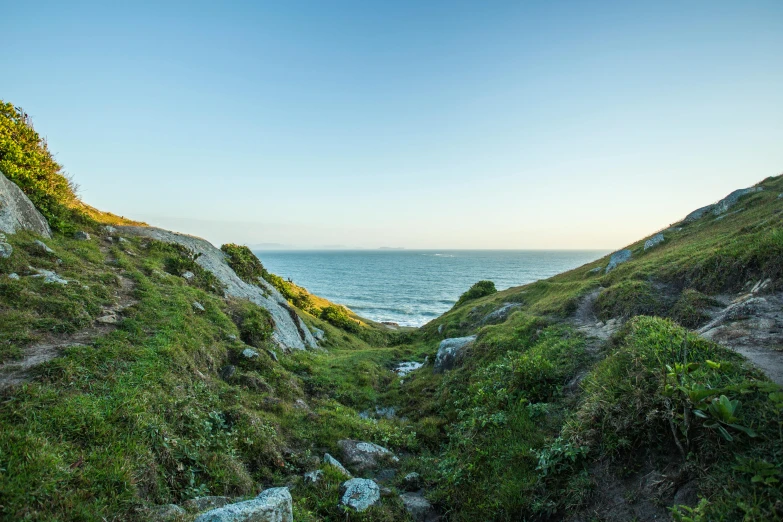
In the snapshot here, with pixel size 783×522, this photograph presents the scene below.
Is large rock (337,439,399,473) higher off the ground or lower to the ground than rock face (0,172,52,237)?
lower

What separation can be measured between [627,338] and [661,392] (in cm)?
349

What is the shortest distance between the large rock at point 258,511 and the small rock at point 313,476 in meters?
2.13

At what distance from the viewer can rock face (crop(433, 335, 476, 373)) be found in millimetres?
17188

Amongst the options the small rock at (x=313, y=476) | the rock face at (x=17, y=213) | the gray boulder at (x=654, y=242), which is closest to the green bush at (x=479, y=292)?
the gray boulder at (x=654, y=242)

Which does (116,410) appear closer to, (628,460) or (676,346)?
(628,460)

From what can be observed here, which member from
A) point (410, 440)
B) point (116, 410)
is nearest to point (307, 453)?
point (410, 440)

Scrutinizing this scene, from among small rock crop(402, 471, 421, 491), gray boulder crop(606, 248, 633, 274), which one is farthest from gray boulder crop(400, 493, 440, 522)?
gray boulder crop(606, 248, 633, 274)

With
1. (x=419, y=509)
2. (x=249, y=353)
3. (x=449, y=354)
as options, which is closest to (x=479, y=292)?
(x=449, y=354)

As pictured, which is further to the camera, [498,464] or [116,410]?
[498,464]

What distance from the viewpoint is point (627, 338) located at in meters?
8.53

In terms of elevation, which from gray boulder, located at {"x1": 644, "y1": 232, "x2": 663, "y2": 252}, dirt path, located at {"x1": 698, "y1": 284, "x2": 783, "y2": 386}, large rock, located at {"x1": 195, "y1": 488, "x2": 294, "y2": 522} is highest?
gray boulder, located at {"x1": 644, "y1": 232, "x2": 663, "y2": 252}

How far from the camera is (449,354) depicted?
1759 cm

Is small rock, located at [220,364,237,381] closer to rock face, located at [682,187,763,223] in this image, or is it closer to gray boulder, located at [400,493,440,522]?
gray boulder, located at [400,493,440,522]

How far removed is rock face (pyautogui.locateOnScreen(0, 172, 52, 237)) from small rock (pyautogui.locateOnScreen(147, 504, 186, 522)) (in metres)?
13.8
